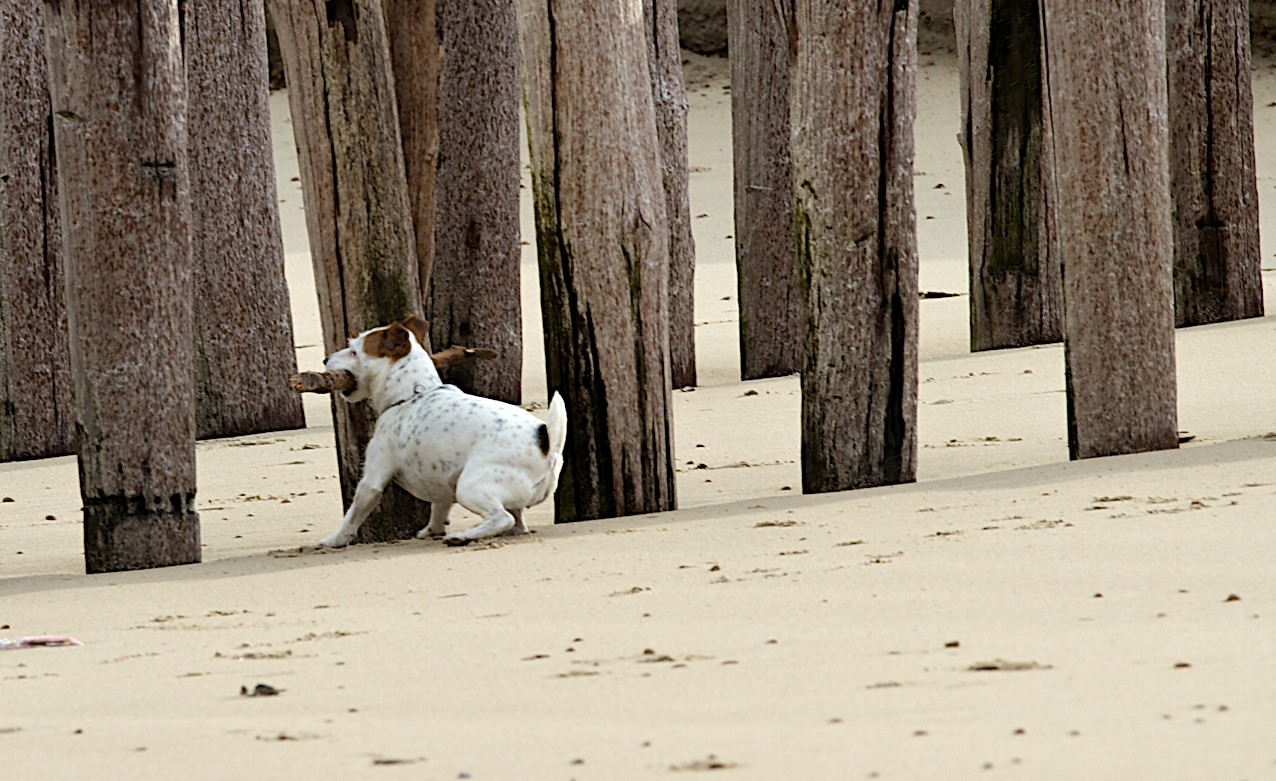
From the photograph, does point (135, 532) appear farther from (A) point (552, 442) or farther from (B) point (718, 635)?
(B) point (718, 635)

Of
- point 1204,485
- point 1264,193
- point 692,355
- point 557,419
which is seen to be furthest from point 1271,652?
point 1264,193

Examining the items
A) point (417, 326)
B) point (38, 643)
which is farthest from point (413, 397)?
point (38, 643)

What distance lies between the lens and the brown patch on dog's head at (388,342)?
19.6 ft

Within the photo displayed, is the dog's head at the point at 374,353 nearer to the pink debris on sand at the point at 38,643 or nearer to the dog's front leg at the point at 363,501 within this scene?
the dog's front leg at the point at 363,501

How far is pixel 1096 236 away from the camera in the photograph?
631 cm

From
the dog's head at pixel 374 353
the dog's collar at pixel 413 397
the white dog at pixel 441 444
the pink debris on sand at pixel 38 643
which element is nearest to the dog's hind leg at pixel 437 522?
the white dog at pixel 441 444

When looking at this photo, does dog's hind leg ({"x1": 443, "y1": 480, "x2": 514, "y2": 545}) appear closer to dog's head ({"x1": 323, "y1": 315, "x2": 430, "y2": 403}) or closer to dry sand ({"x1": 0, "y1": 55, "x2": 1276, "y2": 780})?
dry sand ({"x1": 0, "y1": 55, "x2": 1276, "y2": 780})

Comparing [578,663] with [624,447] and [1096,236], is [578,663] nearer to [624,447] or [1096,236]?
[624,447]

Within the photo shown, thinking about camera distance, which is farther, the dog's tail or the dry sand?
the dog's tail

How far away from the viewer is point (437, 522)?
6238mm

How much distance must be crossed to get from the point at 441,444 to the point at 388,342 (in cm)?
38

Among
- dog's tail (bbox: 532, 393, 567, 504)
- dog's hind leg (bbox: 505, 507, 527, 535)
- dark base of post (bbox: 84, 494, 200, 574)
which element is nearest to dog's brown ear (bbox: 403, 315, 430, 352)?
dog's tail (bbox: 532, 393, 567, 504)

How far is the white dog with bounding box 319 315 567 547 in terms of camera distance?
5.87m

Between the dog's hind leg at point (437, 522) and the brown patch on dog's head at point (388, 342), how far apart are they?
21.1 inches
